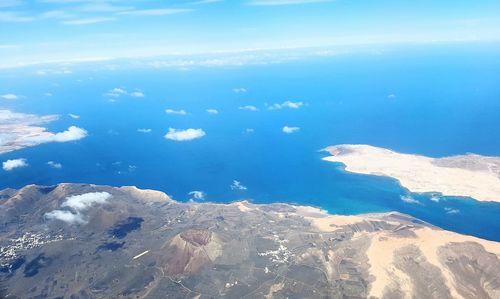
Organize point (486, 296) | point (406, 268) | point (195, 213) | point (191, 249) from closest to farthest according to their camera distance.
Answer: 1. point (486, 296)
2. point (406, 268)
3. point (191, 249)
4. point (195, 213)

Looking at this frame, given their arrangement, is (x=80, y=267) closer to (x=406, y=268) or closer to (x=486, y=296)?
(x=406, y=268)

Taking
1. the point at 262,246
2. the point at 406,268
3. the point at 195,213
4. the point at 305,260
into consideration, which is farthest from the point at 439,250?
the point at 195,213

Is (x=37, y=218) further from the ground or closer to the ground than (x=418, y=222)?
further from the ground

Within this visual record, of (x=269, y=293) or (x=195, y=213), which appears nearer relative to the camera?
(x=269, y=293)

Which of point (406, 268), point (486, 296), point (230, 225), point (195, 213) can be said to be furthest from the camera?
point (195, 213)

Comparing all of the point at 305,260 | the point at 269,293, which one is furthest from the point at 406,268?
the point at 269,293

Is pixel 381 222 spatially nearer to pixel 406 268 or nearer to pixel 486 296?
pixel 406 268
